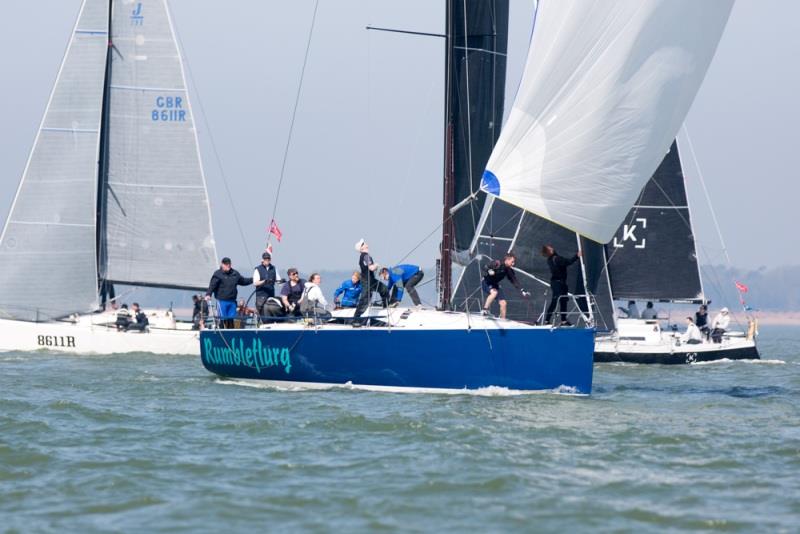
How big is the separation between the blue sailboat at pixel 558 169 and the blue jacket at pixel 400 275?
59 centimetres

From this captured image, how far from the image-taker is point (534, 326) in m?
17.0

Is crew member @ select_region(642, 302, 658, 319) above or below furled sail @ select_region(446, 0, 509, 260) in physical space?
below

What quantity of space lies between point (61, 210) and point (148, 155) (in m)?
2.24

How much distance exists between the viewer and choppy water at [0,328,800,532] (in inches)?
410

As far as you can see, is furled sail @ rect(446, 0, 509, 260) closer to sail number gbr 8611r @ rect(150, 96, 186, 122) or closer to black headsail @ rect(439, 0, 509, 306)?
black headsail @ rect(439, 0, 509, 306)

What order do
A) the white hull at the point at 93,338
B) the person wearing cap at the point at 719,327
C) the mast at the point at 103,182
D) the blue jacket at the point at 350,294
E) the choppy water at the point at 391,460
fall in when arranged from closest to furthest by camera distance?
the choppy water at the point at 391,460, the blue jacket at the point at 350,294, the white hull at the point at 93,338, the mast at the point at 103,182, the person wearing cap at the point at 719,327

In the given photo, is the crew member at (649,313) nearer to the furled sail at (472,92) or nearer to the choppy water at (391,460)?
the furled sail at (472,92)

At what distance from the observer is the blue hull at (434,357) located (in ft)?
55.5

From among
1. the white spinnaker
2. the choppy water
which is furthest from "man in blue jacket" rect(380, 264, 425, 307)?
the white spinnaker

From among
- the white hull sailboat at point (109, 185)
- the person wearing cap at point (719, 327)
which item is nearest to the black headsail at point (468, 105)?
the white hull sailboat at point (109, 185)

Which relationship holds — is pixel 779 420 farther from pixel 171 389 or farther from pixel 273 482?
pixel 171 389

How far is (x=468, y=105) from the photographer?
1961 centimetres

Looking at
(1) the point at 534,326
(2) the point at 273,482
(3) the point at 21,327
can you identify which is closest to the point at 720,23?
(1) the point at 534,326

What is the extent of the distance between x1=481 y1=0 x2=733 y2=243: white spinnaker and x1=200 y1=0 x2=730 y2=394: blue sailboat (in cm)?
1
